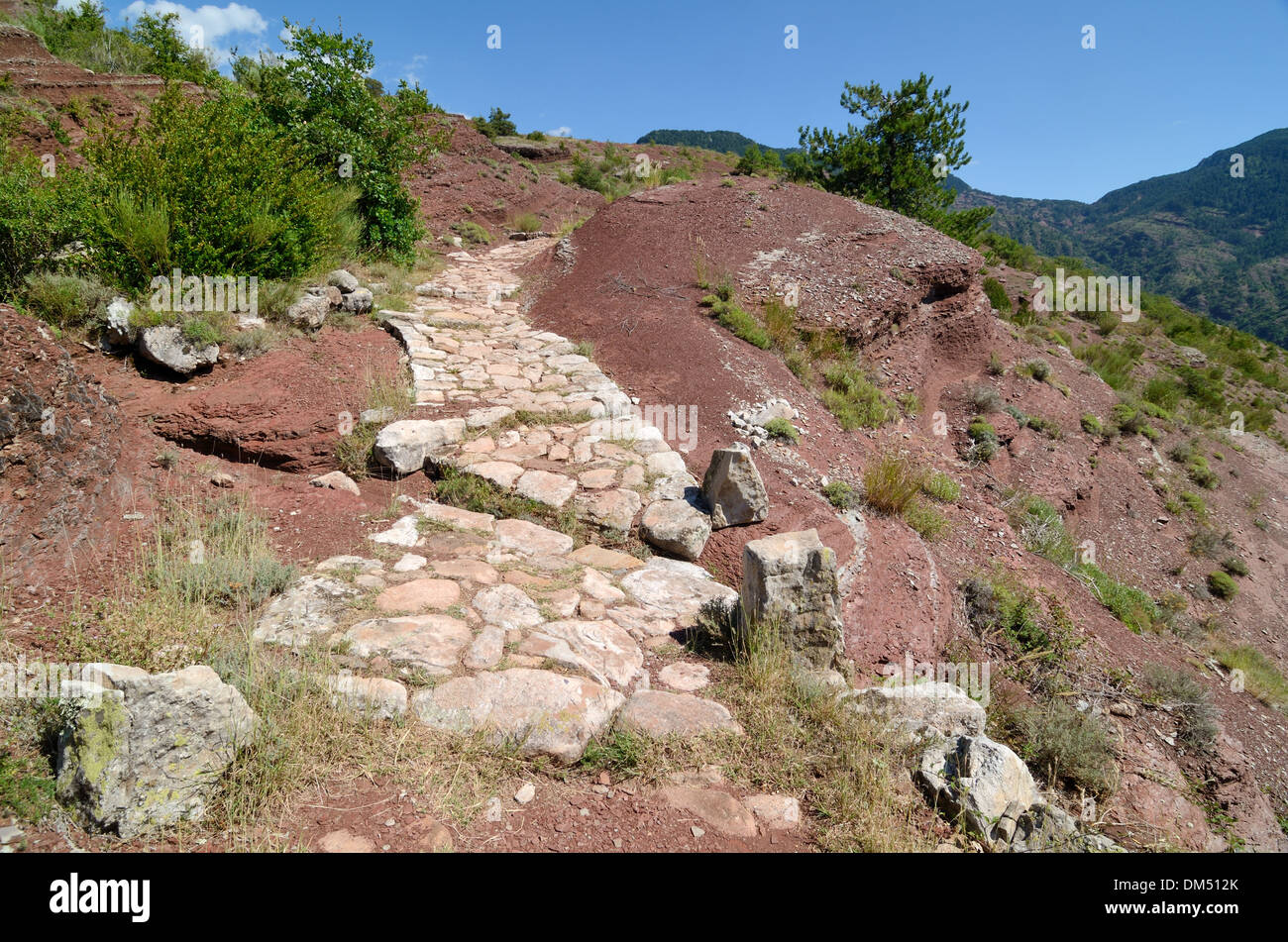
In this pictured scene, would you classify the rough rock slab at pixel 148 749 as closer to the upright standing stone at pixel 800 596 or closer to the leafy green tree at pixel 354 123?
the upright standing stone at pixel 800 596

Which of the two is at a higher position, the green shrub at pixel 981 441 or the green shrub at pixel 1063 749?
the green shrub at pixel 981 441

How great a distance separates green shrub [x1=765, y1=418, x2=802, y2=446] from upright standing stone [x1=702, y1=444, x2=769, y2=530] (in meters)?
1.44

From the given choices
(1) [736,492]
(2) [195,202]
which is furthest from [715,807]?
(2) [195,202]

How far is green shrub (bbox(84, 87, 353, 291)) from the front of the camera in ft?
16.4

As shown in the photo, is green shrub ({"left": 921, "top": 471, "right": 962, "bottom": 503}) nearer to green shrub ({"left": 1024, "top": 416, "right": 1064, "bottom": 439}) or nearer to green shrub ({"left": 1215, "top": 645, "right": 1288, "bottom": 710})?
green shrub ({"left": 1215, "top": 645, "right": 1288, "bottom": 710})

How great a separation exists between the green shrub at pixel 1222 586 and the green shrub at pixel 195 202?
47.1 ft

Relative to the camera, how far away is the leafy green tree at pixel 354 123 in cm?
930

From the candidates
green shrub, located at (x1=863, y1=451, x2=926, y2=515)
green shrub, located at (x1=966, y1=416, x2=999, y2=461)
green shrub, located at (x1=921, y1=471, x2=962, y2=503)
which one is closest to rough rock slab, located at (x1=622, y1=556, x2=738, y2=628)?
green shrub, located at (x1=863, y1=451, x2=926, y2=515)

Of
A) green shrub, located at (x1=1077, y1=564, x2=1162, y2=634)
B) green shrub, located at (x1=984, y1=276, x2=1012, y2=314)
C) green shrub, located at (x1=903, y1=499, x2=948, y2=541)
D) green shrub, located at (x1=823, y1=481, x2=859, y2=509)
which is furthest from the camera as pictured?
green shrub, located at (x1=984, y1=276, x2=1012, y2=314)

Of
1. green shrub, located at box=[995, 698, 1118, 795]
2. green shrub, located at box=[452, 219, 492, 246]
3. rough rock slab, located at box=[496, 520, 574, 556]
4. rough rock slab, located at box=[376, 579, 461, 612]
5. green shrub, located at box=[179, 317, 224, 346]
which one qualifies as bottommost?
green shrub, located at box=[995, 698, 1118, 795]

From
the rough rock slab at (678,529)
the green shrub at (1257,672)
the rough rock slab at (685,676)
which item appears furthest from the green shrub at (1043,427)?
the rough rock slab at (685,676)

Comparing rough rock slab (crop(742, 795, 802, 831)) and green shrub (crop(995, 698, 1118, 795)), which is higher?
rough rock slab (crop(742, 795, 802, 831))
